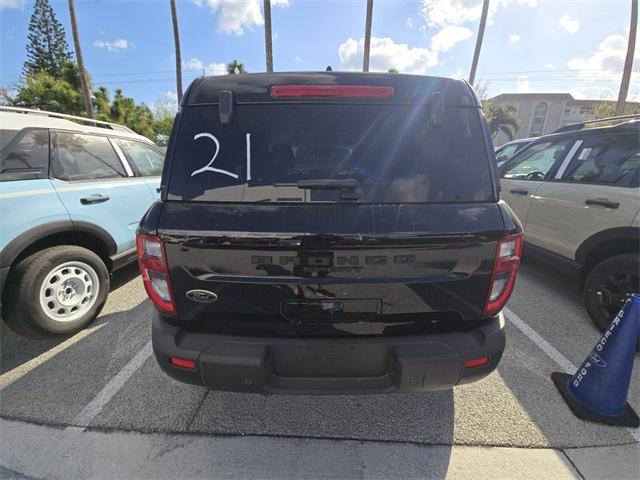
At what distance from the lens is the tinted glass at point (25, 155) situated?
8.55 ft

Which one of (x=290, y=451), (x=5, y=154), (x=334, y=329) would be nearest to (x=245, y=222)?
(x=334, y=329)

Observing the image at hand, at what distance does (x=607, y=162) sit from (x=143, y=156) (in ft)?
16.8

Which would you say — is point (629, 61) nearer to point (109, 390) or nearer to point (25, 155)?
point (25, 155)

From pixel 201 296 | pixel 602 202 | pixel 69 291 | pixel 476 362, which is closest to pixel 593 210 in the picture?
pixel 602 202

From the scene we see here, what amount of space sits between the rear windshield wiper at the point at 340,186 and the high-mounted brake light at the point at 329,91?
49 cm

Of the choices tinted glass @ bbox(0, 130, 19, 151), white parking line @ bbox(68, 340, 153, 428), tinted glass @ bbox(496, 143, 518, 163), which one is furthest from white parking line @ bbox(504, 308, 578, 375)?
tinted glass @ bbox(0, 130, 19, 151)

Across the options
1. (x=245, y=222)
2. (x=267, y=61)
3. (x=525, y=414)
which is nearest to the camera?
(x=245, y=222)

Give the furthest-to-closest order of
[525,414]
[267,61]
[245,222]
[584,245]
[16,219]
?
[267,61] < [584,245] < [16,219] < [525,414] < [245,222]

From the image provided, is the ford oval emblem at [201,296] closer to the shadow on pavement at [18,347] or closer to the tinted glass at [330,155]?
the tinted glass at [330,155]

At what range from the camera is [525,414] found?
219 cm

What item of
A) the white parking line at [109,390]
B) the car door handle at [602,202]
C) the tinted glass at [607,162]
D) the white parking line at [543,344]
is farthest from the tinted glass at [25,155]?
the tinted glass at [607,162]

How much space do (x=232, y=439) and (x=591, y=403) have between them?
241 cm

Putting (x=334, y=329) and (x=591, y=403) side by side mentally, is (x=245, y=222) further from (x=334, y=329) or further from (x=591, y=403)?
(x=591, y=403)

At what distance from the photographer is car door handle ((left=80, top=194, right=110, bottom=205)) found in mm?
3068
